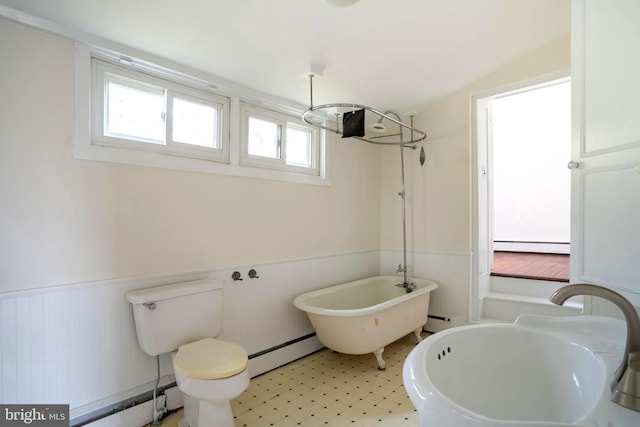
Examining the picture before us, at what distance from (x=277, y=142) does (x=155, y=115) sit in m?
0.97

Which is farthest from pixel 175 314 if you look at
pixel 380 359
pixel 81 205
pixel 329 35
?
pixel 329 35

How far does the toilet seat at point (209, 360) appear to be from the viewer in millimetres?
1519

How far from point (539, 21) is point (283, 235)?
2.39 m

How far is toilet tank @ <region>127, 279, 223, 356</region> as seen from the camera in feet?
5.68

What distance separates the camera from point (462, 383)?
112cm

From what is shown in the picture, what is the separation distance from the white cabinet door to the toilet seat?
62.6 inches

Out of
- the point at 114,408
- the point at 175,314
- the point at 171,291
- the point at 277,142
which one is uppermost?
the point at 277,142

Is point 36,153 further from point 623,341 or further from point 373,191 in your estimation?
point 373,191

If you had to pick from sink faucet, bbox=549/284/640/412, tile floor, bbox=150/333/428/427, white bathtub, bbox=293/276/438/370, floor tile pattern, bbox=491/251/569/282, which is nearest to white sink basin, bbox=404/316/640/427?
sink faucet, bbox=549/284/640/412

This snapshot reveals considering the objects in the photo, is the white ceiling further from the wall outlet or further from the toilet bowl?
the wall outlet

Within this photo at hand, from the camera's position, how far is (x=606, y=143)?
1180 mm

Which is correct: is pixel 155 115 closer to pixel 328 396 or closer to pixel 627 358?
pixel 328 396

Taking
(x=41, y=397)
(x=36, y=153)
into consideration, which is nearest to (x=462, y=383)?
(x=41, y=397)

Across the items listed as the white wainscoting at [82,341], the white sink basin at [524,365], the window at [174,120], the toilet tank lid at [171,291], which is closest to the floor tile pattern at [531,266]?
the white sink basin at [524,365]
